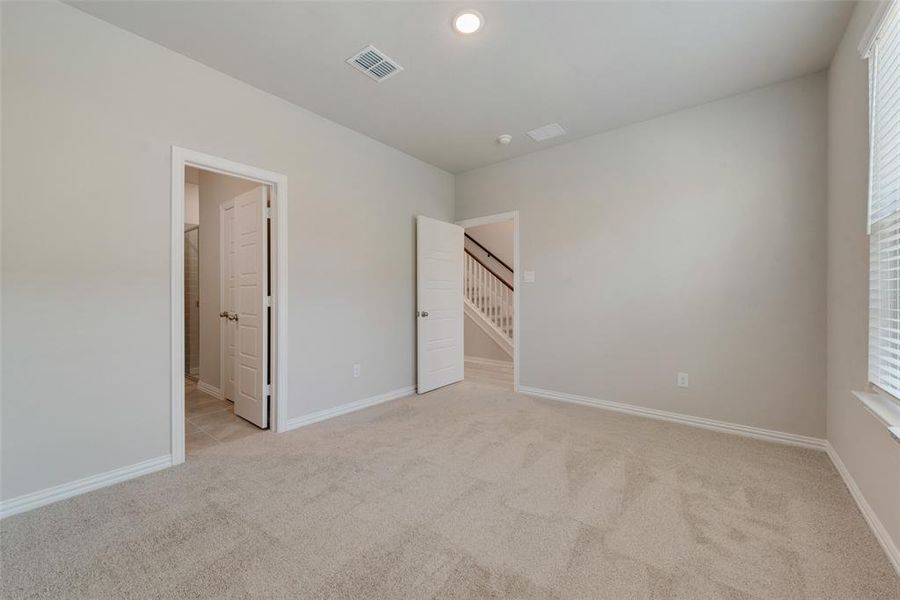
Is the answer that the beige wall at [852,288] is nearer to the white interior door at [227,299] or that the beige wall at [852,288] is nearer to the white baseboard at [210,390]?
the white interior door at [227,299]

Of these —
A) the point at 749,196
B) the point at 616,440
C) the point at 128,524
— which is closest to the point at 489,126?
the point at 749,196

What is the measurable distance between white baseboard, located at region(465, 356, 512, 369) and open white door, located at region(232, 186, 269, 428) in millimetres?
3586

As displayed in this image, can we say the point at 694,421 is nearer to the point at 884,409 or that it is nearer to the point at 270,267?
the point at 884,409

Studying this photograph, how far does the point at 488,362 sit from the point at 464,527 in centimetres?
429

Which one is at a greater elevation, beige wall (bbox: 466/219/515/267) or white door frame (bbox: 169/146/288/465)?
beige wall (bbox: 466/219/515/267)

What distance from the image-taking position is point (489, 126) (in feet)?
11.0

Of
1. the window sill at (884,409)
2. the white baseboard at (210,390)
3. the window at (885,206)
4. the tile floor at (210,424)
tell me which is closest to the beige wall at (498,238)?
the white baseboard at (210,390)

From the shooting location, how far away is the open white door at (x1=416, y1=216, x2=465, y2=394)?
406 centimetres

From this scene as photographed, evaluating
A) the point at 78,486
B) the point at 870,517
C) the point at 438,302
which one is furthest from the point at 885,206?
the point at 78,486

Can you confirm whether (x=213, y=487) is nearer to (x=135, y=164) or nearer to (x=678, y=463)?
(x=135, y=164)

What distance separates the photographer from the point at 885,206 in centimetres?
166

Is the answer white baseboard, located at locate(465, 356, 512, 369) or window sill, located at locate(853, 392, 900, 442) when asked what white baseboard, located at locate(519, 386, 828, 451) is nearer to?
window sill, located at locate(853, 392, 900, 442)

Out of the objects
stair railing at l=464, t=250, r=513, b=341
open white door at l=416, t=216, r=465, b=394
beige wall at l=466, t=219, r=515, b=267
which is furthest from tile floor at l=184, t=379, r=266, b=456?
beige wall at l=466, t=219, r=515, b=267

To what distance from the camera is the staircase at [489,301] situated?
591 cm
